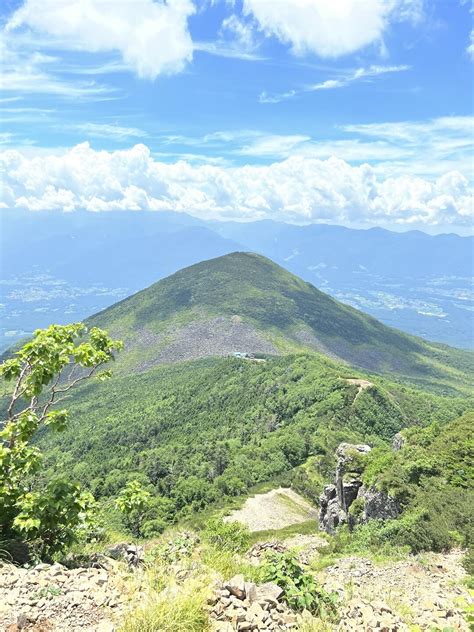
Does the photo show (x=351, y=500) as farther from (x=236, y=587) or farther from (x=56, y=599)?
(x=56, y=599)

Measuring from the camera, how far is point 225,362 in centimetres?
17988

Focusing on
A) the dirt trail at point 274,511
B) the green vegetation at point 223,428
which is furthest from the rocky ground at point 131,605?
the green vegetation at point 223,428

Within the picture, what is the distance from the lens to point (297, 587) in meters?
10.7

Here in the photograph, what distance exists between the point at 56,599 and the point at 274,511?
237ft

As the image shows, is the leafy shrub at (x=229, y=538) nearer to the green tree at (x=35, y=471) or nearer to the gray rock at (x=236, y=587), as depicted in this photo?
the gray rock at (x=236, y=587)

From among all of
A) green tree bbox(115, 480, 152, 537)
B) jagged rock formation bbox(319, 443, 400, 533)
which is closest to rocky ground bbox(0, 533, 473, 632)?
Answer: green tree bbox(115, 480, 152, 537)

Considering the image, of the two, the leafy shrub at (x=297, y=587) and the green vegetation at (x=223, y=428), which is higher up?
the leafy shrub at (x=297, y=587)

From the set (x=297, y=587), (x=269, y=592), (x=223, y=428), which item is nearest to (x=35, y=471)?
(x=269, y=592)

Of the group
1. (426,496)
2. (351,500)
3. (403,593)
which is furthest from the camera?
(351,500)

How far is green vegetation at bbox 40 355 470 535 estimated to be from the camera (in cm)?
9456

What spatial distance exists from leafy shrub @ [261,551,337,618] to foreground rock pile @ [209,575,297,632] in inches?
13.0

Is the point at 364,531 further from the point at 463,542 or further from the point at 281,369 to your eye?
the point at 281,369

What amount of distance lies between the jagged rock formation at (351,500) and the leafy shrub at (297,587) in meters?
23.7

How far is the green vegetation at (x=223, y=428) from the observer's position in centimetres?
9456
